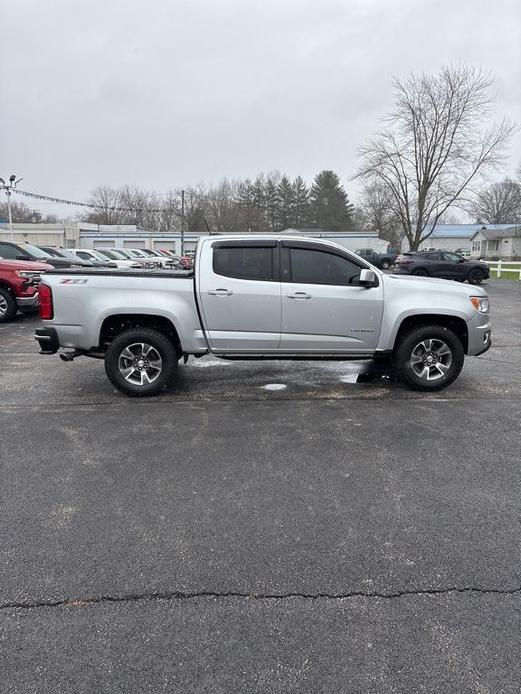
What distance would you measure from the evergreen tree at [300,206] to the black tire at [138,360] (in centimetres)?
8575

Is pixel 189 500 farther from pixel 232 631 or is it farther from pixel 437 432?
pixel 437 432

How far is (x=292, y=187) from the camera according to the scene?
Answer: 90.1 meters

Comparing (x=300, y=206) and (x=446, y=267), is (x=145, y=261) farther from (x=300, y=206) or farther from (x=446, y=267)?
(x=300, y=206)

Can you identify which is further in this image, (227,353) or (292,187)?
(292,187)

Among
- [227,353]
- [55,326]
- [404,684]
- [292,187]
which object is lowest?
[404,684]

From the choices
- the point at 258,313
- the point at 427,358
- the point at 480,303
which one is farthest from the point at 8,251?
the point at 480,303

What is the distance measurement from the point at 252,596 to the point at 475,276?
2571cm

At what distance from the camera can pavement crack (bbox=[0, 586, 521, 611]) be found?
2.39 metres

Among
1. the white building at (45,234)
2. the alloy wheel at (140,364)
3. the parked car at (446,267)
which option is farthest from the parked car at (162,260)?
the white building at (45,234)

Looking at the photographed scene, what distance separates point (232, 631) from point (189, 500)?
1.24 metres

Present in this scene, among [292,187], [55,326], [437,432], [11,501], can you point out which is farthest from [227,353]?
[292,187]

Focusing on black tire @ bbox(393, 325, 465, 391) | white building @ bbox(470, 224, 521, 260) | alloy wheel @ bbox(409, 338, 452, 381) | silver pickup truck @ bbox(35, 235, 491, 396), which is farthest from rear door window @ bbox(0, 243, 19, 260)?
white building @ bbox(470, 224, 521, 260)

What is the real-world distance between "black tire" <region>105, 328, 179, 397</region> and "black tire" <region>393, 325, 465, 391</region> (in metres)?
2.77

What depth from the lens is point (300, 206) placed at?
292 feet
